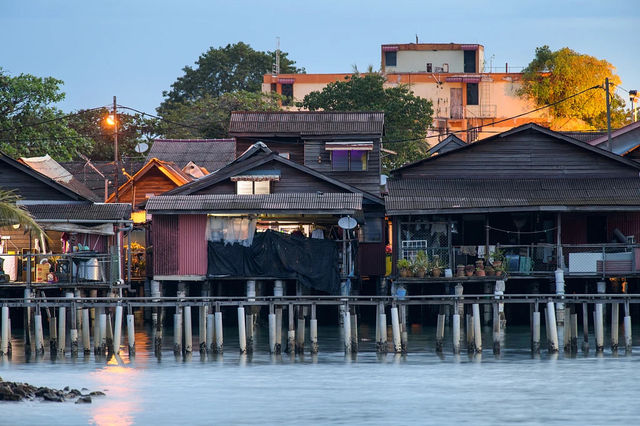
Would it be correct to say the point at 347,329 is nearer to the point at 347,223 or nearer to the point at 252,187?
the point at 347,223

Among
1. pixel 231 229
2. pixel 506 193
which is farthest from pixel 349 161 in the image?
pixel 506 193

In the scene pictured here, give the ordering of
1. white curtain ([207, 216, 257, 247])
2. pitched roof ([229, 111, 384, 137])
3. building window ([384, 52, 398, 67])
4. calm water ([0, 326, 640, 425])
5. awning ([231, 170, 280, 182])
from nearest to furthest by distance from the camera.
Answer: calm water ([0, 326, 640, 425]), white curtain ([207, 216, 257, 247]), awning ([231, 170, 280, 182]), pitched roof ([229, 111, 384, 137]), building window ([384, 52, 398, 67])

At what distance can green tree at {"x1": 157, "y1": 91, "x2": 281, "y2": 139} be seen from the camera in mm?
83875

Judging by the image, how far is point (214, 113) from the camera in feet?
282

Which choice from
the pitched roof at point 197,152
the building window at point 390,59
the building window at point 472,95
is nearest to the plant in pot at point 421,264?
the pitched roof at point 197,152

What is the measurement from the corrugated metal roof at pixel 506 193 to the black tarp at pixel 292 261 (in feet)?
10.2

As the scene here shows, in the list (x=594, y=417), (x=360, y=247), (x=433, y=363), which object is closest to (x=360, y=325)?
(x=360, y=247)

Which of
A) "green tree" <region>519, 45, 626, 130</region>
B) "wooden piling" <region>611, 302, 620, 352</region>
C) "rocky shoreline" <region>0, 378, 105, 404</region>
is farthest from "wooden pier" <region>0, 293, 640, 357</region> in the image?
"green tree" <region>519, 45, 626, 130</region>

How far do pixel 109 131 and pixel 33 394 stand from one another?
205 feet

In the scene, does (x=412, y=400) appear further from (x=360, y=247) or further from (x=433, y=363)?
(x=360, y=247)

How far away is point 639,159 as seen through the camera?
169 feet

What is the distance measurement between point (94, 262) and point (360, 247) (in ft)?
34.4

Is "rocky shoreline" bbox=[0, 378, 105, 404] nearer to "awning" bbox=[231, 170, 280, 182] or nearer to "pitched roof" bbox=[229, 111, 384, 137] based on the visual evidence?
"awning" bbox=[231, 170, 280, 182]

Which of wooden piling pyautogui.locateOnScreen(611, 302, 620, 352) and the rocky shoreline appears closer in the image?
the rocky shoreline
